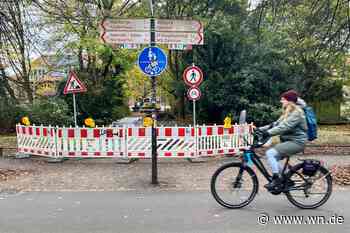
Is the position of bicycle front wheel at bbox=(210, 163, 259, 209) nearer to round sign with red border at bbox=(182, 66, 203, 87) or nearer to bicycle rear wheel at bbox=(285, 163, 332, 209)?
bicycle rear wheel at bbox=(285, 163, 332, 209)

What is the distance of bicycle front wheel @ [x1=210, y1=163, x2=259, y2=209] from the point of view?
16.9 feet

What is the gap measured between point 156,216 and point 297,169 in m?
2.33

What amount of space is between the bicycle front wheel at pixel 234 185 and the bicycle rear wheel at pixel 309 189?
23.5 inches

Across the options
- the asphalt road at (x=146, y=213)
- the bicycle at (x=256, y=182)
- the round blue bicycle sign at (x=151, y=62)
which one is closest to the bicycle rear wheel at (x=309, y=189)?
the bicycle at (x=256, y=182)

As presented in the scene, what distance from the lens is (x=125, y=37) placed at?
6.91m

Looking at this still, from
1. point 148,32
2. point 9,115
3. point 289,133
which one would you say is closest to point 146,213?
point 289,133

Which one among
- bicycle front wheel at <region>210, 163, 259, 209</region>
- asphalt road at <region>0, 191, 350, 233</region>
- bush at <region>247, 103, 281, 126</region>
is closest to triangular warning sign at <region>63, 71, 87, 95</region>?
asphalt road at <region>0, 191, 350, 233</region>

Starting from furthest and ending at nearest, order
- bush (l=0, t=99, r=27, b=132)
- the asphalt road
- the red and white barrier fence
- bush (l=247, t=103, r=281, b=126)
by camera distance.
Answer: bush (l=0, t=99, r=27, b=132)
bush (l=247, t=103, r=281, b=126)
the red and white barrier fence
the asphalt road

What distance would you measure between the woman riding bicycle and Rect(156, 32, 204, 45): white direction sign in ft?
8.89

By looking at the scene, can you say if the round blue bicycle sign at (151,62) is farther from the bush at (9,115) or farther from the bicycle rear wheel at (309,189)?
the bush at (9,115)

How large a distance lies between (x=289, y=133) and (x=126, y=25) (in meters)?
4.01

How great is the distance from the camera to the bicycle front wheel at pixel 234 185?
5160 millimetres

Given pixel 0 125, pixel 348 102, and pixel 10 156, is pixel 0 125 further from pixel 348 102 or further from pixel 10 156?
pixel 348 102

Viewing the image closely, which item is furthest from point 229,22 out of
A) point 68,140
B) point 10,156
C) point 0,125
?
point 0,125
